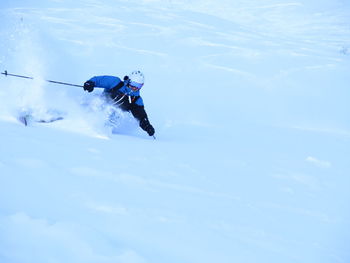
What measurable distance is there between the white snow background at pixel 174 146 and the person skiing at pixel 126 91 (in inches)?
12.4

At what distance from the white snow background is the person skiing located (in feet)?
1.03

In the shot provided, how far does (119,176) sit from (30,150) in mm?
798

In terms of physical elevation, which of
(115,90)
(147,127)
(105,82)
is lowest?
(147,127)

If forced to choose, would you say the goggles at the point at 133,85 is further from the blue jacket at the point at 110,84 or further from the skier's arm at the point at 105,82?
the skier's arm at the point at 105,82

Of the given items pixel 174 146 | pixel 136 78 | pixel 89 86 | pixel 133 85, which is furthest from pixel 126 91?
pixel 174 146

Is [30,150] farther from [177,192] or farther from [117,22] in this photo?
[117,22]

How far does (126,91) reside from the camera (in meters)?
5.11

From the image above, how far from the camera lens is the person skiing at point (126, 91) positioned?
16.4 feet

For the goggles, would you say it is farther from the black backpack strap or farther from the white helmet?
A: the black backpack strap

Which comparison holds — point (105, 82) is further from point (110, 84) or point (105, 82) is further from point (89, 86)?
point (89, 86)

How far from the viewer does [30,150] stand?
2.82 metres

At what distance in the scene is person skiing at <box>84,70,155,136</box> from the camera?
5000 millimetres

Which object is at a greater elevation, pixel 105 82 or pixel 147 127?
pixel 105 82

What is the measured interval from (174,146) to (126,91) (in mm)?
1333
